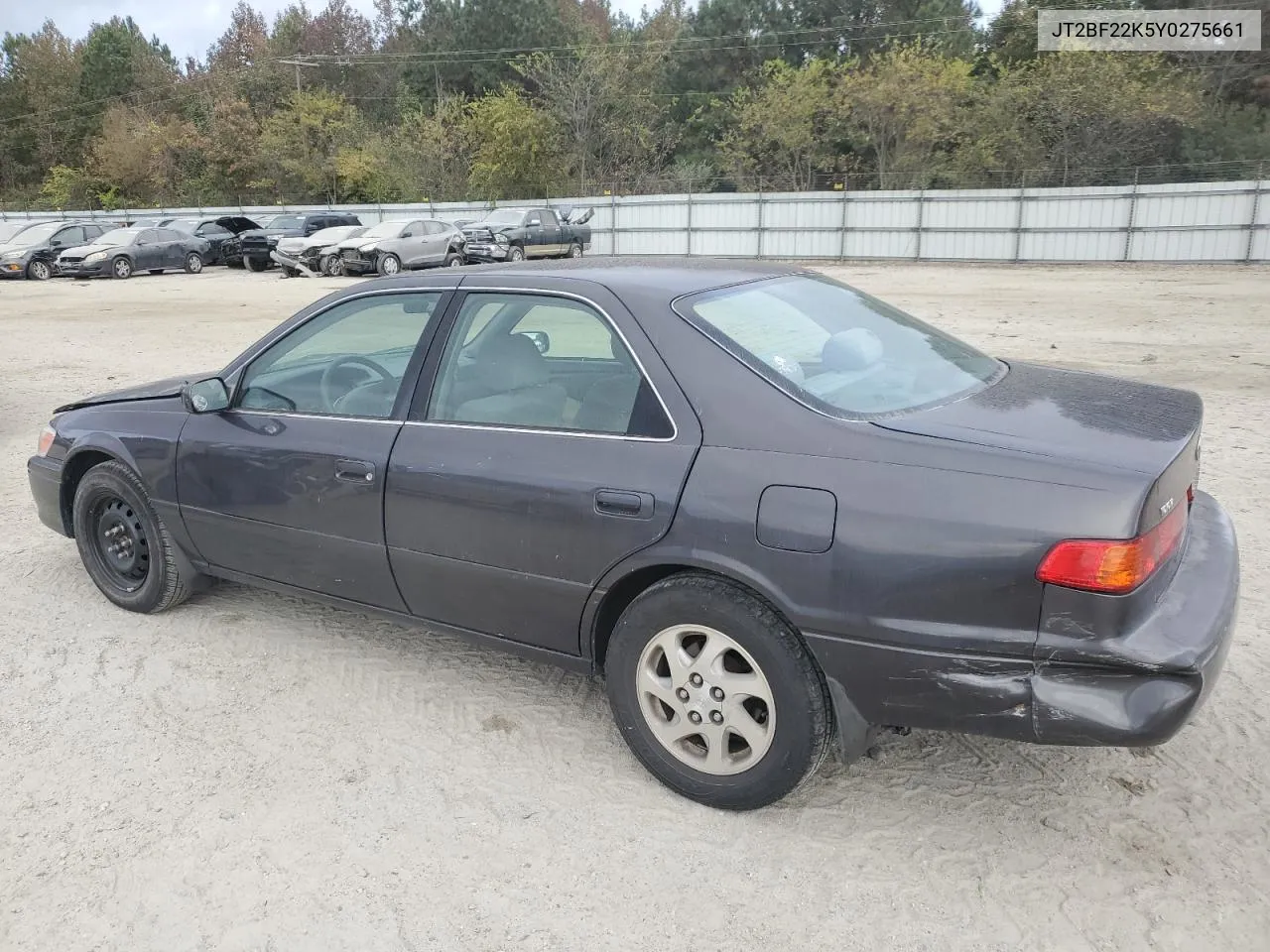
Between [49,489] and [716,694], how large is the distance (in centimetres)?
356

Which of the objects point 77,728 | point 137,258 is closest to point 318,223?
point 137,258

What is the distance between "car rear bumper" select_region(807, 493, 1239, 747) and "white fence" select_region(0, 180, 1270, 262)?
85.2 feet

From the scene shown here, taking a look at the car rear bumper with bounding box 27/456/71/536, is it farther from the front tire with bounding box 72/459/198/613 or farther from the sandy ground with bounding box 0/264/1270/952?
the sandy ground with bounding box 0/264/1270/952

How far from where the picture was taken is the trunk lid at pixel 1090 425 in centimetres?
249

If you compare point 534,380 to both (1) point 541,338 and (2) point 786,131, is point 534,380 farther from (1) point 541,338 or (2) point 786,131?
(2) point 786,131

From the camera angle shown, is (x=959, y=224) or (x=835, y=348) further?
(x=959, y=224)

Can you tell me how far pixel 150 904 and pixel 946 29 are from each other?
5179 cm

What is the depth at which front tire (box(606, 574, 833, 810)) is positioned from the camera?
8.84ft

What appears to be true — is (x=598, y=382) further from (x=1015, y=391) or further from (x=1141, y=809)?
(x=1141, y=809)

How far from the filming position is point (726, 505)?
2699 millimetres

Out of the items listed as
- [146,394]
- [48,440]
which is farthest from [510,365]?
[48,440]

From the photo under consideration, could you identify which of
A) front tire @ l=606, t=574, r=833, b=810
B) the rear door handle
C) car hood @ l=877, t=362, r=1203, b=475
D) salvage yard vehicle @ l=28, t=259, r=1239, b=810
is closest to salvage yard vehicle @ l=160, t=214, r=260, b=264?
salvage yard vehicle @ l=28, t=259, r=1239, b=810

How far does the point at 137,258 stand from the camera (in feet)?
87.1

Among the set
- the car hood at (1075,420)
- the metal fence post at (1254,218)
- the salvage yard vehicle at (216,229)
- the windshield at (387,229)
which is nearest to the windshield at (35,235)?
the salvage yard vehicle at (216,229)
